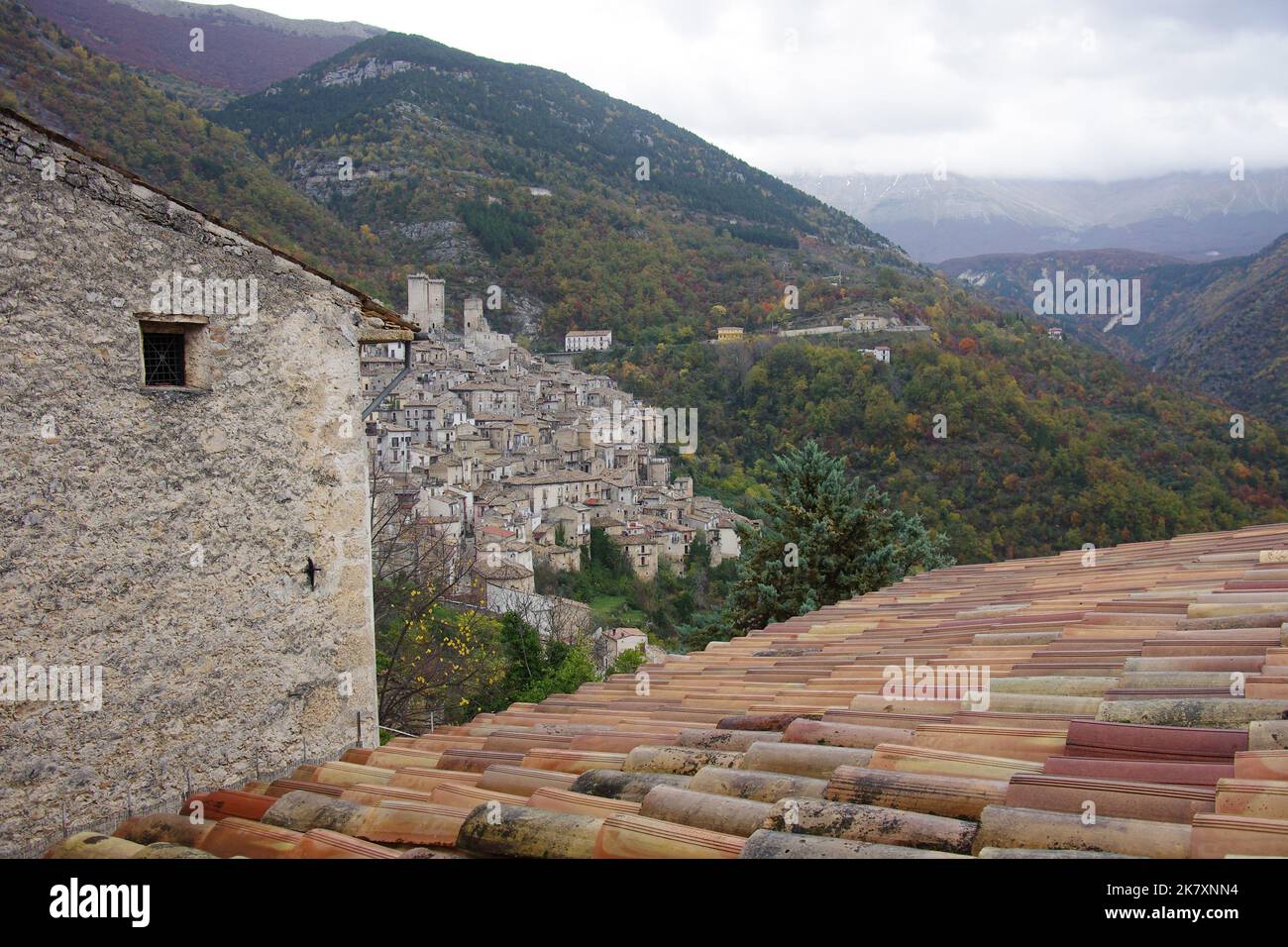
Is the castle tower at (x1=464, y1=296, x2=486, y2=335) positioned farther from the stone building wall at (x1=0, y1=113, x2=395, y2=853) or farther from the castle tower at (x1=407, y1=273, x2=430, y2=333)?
the stone building wall at (x1=0, y1=113, x2=395, y2=853)

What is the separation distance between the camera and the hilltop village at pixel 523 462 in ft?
131

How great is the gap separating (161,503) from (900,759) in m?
3.22

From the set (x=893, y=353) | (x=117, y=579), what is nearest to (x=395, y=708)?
(x=117, y=579)

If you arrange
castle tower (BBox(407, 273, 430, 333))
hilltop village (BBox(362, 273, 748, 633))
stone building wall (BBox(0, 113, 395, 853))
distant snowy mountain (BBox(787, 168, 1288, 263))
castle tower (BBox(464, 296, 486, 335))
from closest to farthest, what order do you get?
stone building wall (BBox(0, 113, 395, 853))
hilltop village (BBox(362, 273, 748, 633))
castle tower (BBox(407, 273, 430, 333))
castle tower (BBox(464, 296, 486, 335))
distant snowy mountain (BBox(787, 168, 1288, 263))

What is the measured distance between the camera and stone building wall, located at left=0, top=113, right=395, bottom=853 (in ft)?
12.3

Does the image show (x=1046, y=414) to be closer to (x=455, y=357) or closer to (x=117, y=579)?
(x=455, y=357)

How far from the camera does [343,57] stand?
118562 millimetres

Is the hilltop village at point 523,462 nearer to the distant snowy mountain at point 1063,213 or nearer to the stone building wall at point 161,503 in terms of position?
the stone building wall at point 161,503

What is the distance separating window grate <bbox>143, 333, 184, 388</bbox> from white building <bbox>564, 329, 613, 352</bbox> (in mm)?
78445

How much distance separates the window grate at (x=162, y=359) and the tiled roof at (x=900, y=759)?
1.80 m

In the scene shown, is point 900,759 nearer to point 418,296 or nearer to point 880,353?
point 880,353

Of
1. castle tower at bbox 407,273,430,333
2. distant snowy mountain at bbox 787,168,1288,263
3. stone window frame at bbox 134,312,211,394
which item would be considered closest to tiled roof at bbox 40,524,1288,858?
stone window frame at bbox 134,312,211,394

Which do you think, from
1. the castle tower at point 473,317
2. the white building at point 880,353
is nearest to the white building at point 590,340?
the castle tower at point 473,317
